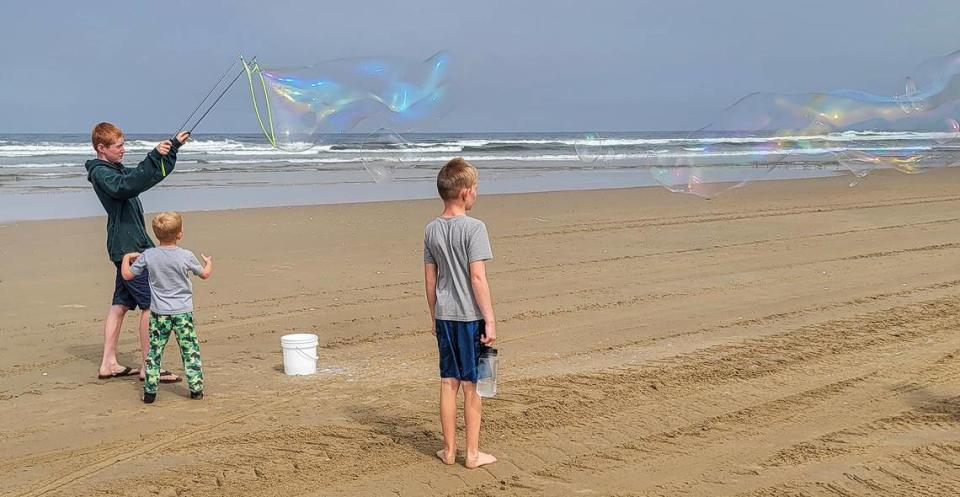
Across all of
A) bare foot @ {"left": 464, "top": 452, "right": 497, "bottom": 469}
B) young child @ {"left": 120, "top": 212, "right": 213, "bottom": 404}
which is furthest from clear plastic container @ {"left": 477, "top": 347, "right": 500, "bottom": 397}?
young child @ {"left": 120, "top": 212, "right": 213, "bottom": 404}

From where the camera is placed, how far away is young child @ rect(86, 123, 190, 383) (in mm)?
5816

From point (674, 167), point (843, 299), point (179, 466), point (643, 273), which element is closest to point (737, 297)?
point (843, 299)

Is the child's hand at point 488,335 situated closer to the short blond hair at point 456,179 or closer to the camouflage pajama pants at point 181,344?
the short blond hair at point 456,179

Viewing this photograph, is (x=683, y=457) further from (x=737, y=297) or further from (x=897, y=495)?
(x=737, y=297)

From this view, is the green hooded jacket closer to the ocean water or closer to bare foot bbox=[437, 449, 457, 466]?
bare foot bbox=[437, 449, 457, 466]

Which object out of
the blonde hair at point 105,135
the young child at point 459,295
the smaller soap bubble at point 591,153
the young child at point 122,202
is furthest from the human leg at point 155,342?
the smaller soap bubble at point 591,153

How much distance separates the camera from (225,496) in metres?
4.38

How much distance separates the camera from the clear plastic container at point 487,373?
465cm

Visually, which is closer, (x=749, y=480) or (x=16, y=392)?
(x=749, y=480)

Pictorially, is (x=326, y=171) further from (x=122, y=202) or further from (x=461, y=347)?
(x=461, y=347)

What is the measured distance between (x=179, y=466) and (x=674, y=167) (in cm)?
865

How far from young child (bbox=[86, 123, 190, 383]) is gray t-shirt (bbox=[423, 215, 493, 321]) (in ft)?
6.76

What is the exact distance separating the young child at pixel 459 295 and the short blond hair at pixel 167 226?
199 cm

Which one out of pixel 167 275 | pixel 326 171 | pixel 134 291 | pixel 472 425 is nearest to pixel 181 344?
pixel 167 275
